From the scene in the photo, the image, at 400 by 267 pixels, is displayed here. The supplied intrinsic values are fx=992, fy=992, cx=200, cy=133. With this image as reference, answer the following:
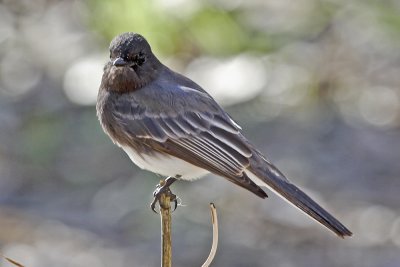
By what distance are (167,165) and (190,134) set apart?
22 cm

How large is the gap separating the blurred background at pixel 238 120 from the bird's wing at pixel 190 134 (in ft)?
6.89

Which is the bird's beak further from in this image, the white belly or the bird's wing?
the white belly

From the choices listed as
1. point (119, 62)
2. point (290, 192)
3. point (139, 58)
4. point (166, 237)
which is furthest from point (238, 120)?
point (166, 237)

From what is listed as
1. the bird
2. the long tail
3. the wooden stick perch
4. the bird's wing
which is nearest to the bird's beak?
the bird

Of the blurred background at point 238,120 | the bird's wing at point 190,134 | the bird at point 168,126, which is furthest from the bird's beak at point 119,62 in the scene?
the blurred background at point 238,120

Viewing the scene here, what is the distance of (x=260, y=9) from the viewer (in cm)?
744

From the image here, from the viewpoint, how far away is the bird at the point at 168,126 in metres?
4.40

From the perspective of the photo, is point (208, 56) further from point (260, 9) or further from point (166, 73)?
point (166, 73)

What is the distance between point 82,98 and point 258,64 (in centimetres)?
132

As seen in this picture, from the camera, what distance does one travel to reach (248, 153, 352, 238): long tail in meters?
3.95

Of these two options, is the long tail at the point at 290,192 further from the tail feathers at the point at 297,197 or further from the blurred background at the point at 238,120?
the blurred background at the point at 238,120

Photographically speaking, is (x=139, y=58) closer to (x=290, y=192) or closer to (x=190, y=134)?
(x=190, y=134)

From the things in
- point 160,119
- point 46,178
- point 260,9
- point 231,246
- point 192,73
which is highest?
point 260,9

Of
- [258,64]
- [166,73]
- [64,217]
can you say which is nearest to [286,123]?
[258,64]
